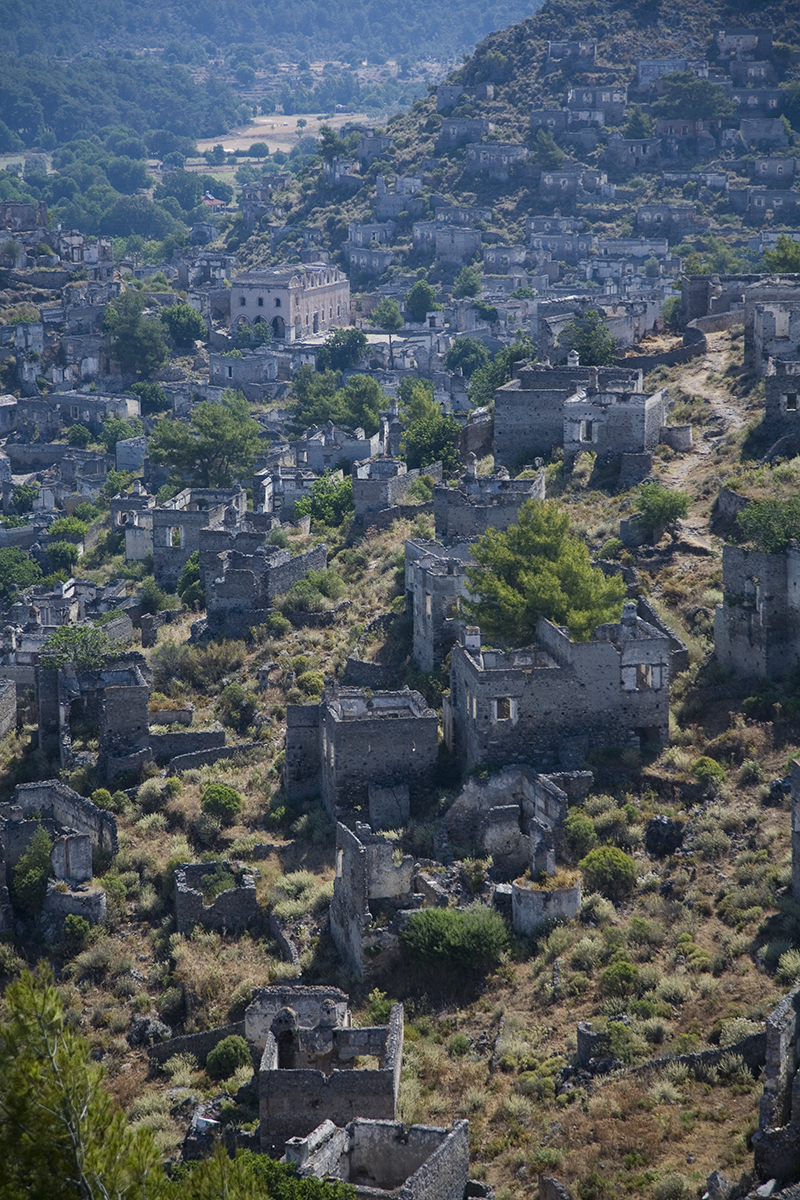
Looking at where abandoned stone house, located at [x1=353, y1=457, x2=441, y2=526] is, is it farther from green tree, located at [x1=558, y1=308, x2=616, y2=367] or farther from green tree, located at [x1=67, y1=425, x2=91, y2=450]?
green tree, located at [x1=67, y1=425, x2=91, y2=450]

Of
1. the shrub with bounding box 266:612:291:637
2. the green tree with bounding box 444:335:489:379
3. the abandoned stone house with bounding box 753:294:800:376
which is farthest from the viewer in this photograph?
the green tree with bounding box 444:335:489:379

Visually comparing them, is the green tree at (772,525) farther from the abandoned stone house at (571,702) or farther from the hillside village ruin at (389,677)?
the abandoned stone house at (571,702)

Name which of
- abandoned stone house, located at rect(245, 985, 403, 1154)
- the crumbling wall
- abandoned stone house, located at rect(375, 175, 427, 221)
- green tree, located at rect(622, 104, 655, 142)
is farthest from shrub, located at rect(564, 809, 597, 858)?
abandoned stone house, located at rect(375, 175, 427, 221)

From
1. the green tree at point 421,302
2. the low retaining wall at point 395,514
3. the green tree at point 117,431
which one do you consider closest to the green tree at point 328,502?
the low retaining wall at point 395,514

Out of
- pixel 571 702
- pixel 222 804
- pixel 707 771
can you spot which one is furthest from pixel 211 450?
pixel 707 771

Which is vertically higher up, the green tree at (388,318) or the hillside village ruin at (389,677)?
the hillside village ruin at (389,677)

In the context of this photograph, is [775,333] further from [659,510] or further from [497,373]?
[497,373]

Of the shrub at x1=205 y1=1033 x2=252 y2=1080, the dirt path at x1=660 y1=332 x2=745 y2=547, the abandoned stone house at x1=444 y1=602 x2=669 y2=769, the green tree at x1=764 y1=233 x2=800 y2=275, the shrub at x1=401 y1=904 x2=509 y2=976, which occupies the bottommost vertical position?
the shrub at x1=205 y1=1033 x2=252 y2=1080
